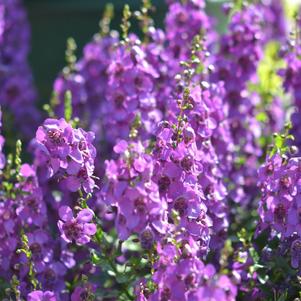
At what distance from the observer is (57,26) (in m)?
5.04

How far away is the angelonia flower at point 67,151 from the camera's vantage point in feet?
6.84

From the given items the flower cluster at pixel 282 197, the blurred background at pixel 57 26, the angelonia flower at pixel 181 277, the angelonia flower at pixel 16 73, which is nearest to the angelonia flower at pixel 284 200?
the flower cluster at pixel 282 197

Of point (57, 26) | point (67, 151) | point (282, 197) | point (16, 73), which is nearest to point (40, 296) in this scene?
point (67, 151)

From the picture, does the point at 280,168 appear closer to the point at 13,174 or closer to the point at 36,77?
the point at 13,174

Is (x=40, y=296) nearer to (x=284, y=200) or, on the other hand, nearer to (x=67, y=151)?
(x=67, y=151)

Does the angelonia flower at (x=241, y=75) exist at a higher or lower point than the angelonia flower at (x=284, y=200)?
higher

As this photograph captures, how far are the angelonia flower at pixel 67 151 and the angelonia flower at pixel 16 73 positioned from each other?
6.01ft

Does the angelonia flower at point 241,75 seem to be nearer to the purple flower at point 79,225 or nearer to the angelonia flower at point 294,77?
the angelonia flower at point 294,77

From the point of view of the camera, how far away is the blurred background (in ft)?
15.9

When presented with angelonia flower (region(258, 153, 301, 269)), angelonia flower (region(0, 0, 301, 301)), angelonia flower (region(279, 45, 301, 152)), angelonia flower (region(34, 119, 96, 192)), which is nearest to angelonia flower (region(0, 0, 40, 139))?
angelonia flower (region(0, 0, 301, 301))

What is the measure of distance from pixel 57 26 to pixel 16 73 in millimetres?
1145

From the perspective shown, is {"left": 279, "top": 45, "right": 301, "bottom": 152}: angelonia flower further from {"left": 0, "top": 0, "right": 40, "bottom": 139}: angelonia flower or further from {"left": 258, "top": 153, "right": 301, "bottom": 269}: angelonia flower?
{"left": 0, "top": 0, "right": 40, "bottom": 139}: angelonia flower

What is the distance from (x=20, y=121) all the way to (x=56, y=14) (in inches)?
48.4

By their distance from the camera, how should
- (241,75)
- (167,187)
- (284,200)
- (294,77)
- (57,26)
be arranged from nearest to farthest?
(167,187)
(284,200)
(294,77)
(241,75)
(57,26)
